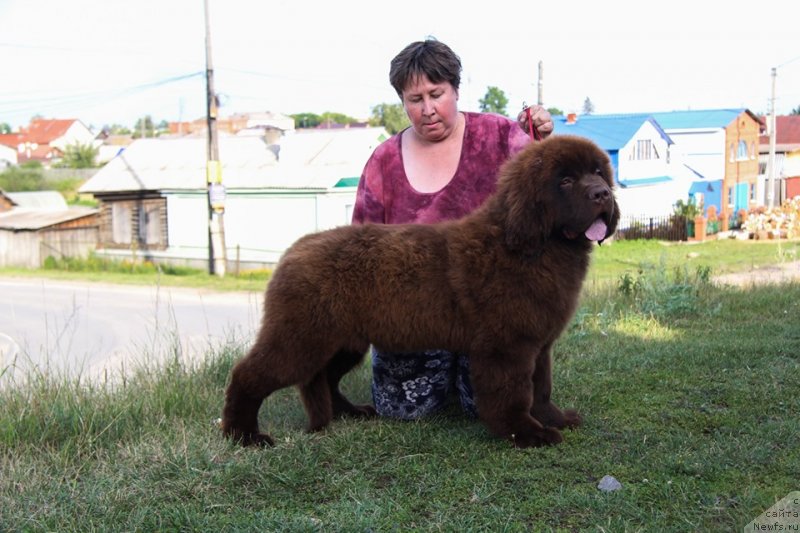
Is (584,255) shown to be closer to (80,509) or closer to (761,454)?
(761,454)

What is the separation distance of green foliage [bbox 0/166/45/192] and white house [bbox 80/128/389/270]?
26402mm

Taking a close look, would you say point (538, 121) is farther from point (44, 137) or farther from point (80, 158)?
point (44, 137)

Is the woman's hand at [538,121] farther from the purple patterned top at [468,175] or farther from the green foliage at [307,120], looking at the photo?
the green foliage at [307,120]

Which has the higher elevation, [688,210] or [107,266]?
[688,210]

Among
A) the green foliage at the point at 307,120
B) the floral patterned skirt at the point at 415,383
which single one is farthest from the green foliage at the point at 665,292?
the green foliage at the point at 307,120

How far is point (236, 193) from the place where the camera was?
31.8 m

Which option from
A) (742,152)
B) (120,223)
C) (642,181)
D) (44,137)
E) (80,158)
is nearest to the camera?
(120,223)

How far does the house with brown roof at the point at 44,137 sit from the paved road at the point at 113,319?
337 ft

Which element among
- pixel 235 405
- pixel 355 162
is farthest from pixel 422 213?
pixel 355 162

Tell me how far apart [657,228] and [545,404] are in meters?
35.1

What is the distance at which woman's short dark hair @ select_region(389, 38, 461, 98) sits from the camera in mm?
4891

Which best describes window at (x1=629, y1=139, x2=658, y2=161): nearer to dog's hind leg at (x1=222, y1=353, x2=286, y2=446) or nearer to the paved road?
the paved road

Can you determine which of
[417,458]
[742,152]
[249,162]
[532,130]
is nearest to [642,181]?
[742,152]

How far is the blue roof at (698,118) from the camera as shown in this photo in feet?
151
